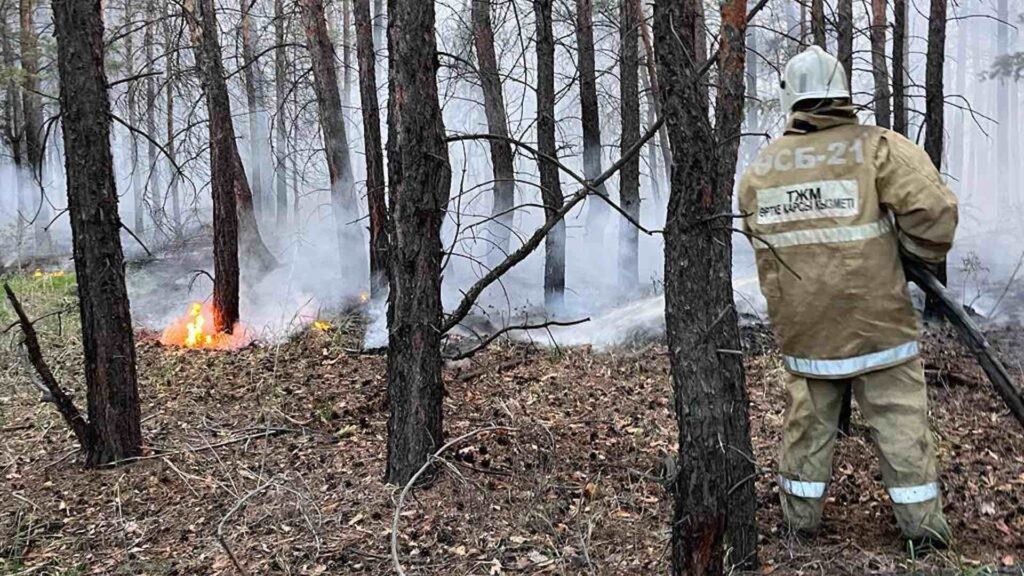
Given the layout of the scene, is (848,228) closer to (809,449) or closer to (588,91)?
(809,449)

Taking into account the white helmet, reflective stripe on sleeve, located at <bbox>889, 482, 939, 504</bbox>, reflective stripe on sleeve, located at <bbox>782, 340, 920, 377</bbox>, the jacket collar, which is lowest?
reflective stripe on sleeve, located at <bbox>889, 482, 939, 504</bbox>

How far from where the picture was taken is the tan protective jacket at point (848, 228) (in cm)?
317

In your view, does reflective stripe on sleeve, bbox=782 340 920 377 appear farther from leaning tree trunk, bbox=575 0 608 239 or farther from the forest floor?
leaning tree trunk, bbox=575 0 608 239

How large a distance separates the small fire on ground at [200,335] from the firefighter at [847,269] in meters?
7.18

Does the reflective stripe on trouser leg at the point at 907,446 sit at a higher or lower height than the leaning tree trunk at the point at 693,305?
lower

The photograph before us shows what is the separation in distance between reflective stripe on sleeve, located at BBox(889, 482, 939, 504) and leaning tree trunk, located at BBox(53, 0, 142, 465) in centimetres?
465

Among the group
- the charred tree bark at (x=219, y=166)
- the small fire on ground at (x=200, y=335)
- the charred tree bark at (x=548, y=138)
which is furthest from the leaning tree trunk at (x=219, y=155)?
the charred tree bark at (x=548, y=138)

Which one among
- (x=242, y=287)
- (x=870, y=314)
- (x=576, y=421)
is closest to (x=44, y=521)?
(x=576, y=421)

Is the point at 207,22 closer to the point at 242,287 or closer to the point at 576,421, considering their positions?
the point at 242,287

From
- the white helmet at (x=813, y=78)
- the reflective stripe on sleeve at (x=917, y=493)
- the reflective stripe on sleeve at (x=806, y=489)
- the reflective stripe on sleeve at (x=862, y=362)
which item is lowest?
the reflective stripe on sleeve at (x=806, y=489)

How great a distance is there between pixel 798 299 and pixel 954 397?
2.92m

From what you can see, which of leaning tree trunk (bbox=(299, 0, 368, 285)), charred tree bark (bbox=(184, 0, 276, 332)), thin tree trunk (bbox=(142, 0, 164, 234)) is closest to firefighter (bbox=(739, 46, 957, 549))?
thin tree trunk (bbox=(142, 0, 164, 234))

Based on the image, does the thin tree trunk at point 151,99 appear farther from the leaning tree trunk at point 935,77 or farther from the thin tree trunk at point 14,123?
the leaning tree trunk at point 935,77

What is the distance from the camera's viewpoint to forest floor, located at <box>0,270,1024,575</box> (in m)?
3.34
